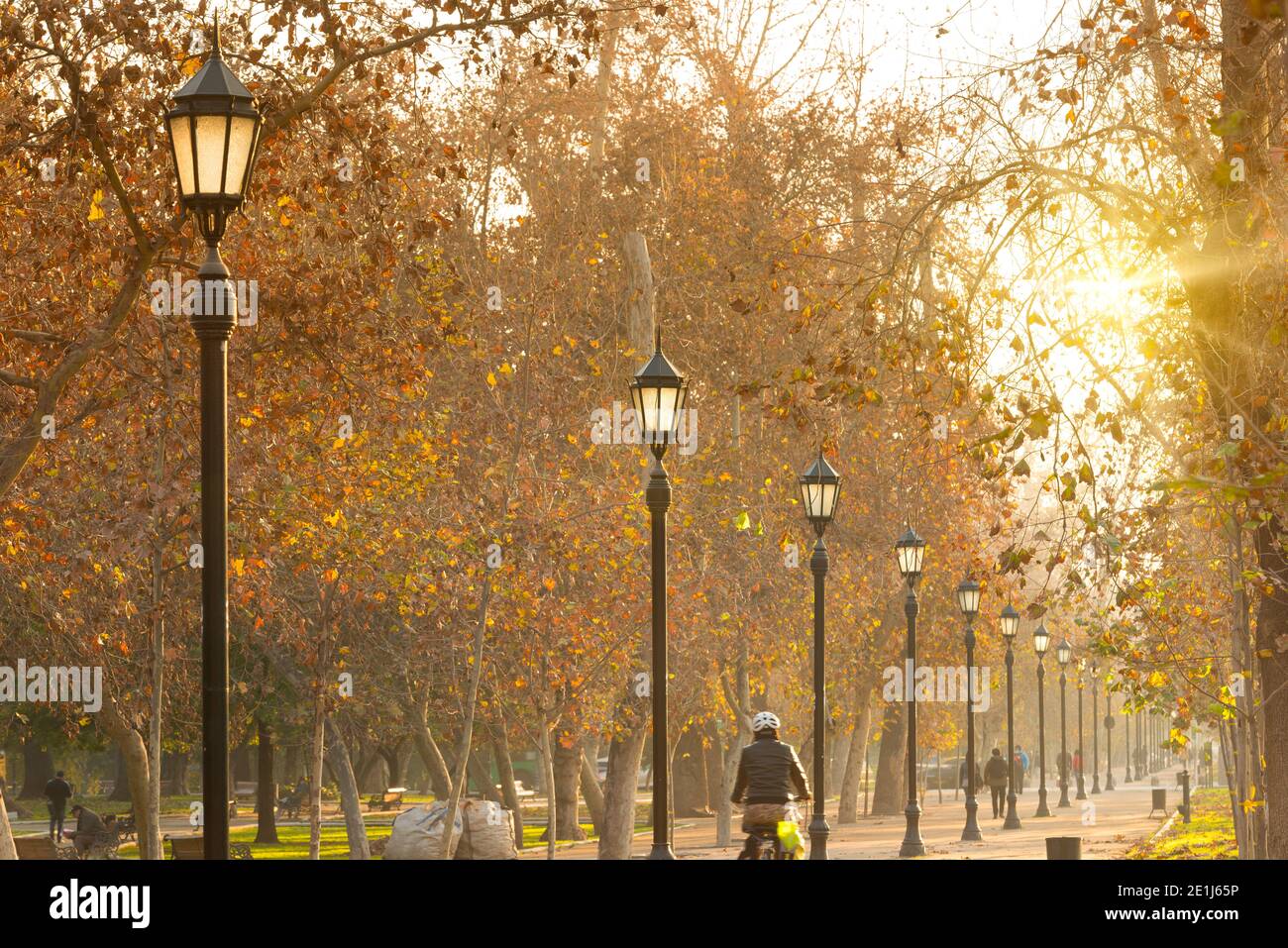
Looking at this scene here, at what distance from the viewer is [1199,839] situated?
29.9m

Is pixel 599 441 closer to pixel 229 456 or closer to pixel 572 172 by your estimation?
pixel 572 172

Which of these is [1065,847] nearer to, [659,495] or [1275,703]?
[1275,703]


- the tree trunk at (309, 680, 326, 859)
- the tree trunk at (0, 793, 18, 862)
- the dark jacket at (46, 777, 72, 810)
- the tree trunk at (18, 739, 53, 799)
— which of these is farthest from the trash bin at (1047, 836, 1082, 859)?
the tree trunk at (18, 739, 53, 799)

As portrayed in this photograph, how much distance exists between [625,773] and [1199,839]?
10.0 metres

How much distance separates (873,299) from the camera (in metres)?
13.9

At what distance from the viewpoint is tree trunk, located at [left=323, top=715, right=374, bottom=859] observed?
101 feet

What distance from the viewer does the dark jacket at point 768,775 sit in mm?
15750

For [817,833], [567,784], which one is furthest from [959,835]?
[817,833]

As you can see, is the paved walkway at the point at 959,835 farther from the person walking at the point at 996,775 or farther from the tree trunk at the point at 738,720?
the person walking at the point at 996,775

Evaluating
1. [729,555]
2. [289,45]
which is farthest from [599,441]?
[289,45]

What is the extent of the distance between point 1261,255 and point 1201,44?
2.03 m

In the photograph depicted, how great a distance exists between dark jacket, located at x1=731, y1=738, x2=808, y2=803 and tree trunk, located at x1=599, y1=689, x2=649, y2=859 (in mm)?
16207

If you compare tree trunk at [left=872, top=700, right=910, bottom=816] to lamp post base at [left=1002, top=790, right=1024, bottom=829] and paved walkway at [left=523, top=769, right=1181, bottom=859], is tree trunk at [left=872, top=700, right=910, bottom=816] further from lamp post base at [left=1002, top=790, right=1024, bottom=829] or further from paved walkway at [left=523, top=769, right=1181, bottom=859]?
lamp post base at [left=1002, top=790, right=1024, bottom=829]

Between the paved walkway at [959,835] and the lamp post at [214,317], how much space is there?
18.0 m
